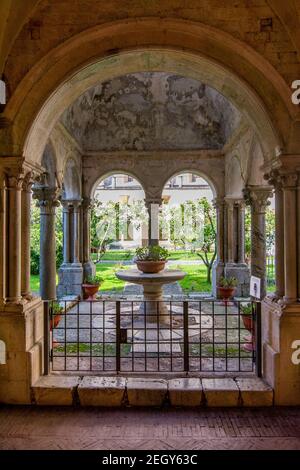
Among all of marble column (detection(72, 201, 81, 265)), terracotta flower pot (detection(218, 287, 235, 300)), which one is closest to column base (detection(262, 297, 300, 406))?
terracotta flower pot (detection(218, 287, 235, 300))

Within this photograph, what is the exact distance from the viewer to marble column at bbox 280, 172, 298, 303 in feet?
14.6

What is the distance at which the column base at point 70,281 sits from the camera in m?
11.2

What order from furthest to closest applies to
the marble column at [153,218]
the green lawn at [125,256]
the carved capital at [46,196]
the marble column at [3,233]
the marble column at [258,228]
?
1. the green lawn at [125,256]
2. the marble column at [153,218]
3. the carved capital at [46,196]
4. the marble column at [258,228]
5. the marble column at [3,233]

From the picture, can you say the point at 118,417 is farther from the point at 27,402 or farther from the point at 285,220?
the point at 285,220

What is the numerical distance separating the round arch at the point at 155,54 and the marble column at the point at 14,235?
432mm

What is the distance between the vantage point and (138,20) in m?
4.40

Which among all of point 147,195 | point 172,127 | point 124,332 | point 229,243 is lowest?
point 124,332

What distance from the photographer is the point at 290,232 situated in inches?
177

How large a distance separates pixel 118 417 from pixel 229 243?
8.21 m

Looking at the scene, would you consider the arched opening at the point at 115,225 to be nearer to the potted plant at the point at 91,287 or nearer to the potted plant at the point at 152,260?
the potted plant at the point at 91,287

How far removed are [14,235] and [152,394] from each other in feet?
8.60

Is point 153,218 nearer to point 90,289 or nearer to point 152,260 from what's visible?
point 90,289

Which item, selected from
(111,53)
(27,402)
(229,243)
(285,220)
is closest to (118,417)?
(27,402)

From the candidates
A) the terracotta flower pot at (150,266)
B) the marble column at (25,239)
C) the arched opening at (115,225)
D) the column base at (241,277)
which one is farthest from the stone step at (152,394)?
the arched opening at (115,225)
